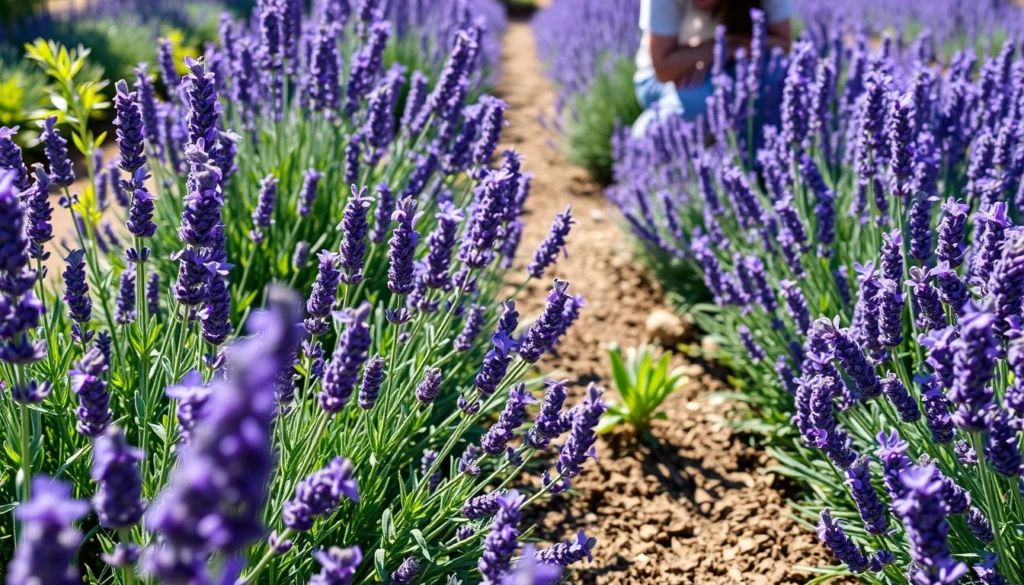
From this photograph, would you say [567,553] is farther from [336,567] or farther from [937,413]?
[937,413]

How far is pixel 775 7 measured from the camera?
4.86 metres

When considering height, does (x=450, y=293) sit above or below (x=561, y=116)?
above

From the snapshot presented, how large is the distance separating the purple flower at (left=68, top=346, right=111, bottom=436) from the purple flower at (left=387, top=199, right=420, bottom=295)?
22.5 inches

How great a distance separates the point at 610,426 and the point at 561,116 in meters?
4.25

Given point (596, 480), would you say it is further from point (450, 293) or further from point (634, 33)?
point (634, 33)

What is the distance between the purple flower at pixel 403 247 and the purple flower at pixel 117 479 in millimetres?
832

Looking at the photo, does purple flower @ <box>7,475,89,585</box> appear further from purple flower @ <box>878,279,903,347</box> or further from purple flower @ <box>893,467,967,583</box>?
purple flower @ <box>878,279,903,347</box>

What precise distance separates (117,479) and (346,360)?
41 centimetres

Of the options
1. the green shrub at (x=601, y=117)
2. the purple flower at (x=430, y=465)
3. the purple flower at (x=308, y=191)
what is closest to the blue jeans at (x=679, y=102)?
the green shrub at (x=601, y=117)

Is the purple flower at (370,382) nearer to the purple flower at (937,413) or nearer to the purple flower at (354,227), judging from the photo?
the purple flower at (354,227)

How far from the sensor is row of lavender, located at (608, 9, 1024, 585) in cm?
155

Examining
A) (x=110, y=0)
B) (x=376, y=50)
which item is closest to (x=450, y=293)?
(x=376, y=50)

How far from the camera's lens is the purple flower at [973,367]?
1313 millimetres

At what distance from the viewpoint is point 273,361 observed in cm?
75
